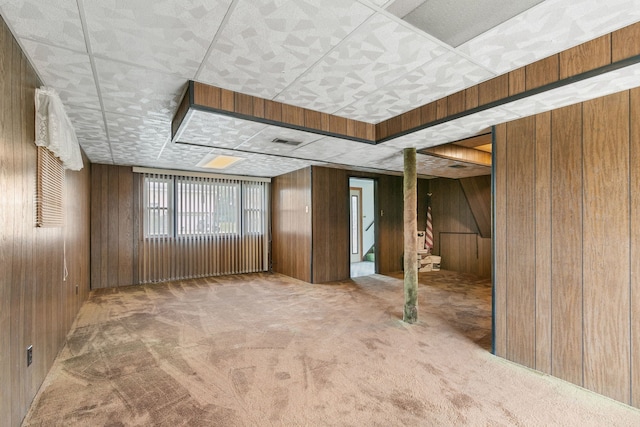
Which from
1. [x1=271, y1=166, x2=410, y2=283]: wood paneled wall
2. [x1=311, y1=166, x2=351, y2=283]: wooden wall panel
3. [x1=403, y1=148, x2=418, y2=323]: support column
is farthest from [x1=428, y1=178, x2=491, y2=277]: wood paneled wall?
[x1=403, y1=148, x2=418, y2=323]: support column

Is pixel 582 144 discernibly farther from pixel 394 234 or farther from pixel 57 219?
pixel 394 234

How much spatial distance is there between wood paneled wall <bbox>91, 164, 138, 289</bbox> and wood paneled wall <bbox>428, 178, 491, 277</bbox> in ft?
21.0

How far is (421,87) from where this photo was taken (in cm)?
248

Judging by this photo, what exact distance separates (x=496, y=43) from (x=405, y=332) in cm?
278

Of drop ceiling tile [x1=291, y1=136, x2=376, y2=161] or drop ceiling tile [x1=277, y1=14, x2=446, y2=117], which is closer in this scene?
drop ceiling tile [x1=277, y1=14, x2=446, y2=117]

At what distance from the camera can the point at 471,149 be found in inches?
185

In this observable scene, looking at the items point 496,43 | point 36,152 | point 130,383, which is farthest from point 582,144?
point 36,152

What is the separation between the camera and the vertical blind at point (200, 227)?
19.6 ft

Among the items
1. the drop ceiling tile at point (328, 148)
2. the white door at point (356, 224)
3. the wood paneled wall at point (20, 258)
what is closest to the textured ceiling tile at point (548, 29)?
the drop ceiling tile at point (328, 148)

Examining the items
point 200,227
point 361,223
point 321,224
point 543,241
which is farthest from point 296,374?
point 361,223

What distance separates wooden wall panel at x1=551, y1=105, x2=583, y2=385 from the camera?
2.32 m

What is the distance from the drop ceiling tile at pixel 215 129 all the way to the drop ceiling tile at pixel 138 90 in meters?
→ 0.22

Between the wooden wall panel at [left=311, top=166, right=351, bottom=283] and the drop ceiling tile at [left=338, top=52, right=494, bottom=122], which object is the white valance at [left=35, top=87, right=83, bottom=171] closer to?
the drop ceiling tile at [left=338, top=52, right=494, bottom=122]

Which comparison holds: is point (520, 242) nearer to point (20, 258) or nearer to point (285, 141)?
point (285, 141)
